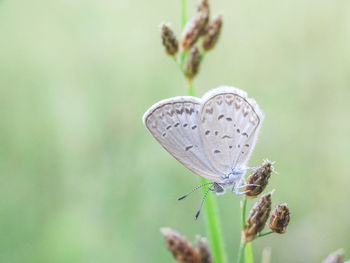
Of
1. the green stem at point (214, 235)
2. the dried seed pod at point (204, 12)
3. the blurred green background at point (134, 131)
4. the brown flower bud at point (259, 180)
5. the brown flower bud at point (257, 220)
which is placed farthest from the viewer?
the blurred green background at point (134, 131)

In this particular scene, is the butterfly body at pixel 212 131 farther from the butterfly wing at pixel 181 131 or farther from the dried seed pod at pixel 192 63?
the dried seed pod at pixel 192 63

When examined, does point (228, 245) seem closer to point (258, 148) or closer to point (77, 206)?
point (258, 148)

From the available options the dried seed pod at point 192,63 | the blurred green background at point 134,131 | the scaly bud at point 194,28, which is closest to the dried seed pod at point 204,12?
the scaly bud at point 194,28

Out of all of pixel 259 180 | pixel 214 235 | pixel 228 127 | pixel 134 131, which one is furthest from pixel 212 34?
pixel 134 131

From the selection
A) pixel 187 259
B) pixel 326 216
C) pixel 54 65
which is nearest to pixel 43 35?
pixel 54 65

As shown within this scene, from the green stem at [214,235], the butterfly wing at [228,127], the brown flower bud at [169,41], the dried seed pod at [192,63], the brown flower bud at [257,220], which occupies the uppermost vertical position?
the brown flower bud at [169,41]

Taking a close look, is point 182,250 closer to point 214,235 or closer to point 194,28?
point 214,235

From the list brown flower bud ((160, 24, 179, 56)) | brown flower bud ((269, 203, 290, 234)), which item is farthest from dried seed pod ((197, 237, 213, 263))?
brown flower bud ((160, 24, 179, 56))
